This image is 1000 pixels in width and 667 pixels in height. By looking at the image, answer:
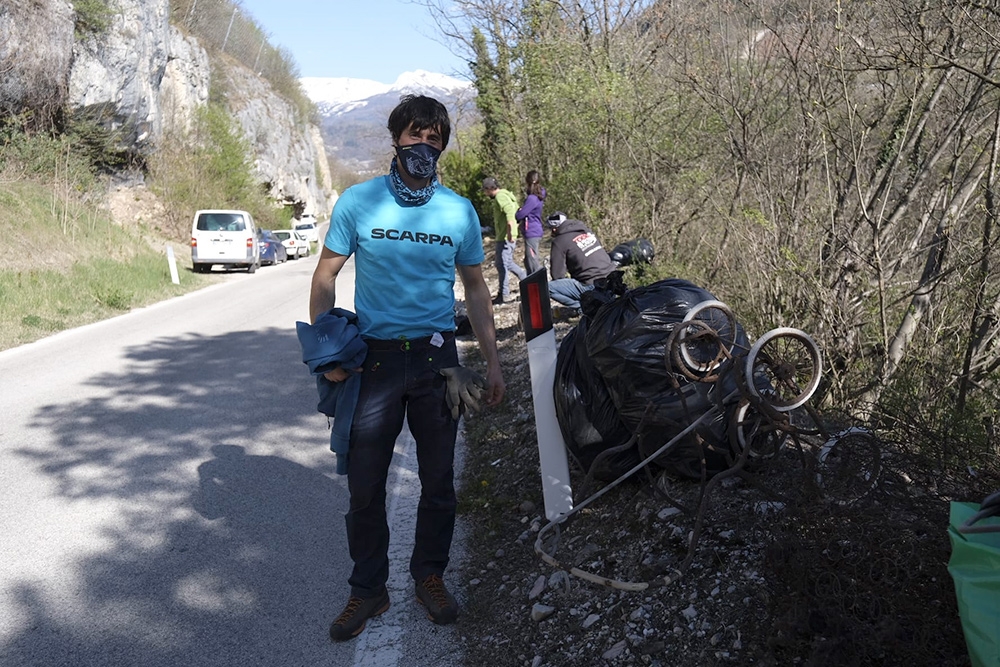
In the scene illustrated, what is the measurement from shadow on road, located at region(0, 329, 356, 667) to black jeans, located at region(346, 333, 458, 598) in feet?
1.43

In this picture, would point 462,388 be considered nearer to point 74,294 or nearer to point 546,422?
point 546,422

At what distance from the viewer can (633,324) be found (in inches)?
157

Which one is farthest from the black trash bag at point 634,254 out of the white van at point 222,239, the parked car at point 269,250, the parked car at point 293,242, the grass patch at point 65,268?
the parked car at point 293,242

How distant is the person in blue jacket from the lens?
40.7 feet

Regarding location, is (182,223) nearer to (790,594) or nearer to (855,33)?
(855,33)

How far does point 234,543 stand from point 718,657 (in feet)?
8.94

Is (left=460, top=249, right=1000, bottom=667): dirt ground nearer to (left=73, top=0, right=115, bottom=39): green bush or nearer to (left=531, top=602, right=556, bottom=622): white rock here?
(left=531, top=602, right=556, bottom=622): white rock

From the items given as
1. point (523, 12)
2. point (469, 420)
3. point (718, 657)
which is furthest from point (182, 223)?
point (718, 657)

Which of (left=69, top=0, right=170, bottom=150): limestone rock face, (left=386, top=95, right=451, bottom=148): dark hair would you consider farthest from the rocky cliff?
(left=386, top=95, right=451, bottom=148): dark hair

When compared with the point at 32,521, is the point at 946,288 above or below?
above

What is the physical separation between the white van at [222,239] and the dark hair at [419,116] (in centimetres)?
2222

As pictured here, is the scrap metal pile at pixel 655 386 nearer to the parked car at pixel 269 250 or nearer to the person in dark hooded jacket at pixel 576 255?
the person in dark hooded jacket at pixel 576 255

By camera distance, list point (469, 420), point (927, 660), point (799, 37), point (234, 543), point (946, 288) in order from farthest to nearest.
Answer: point (469, 420) → point (799, 37) → point (946, 288) → point (234, 543) → point (927, 660)

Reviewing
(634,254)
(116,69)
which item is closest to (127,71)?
(116,69)
